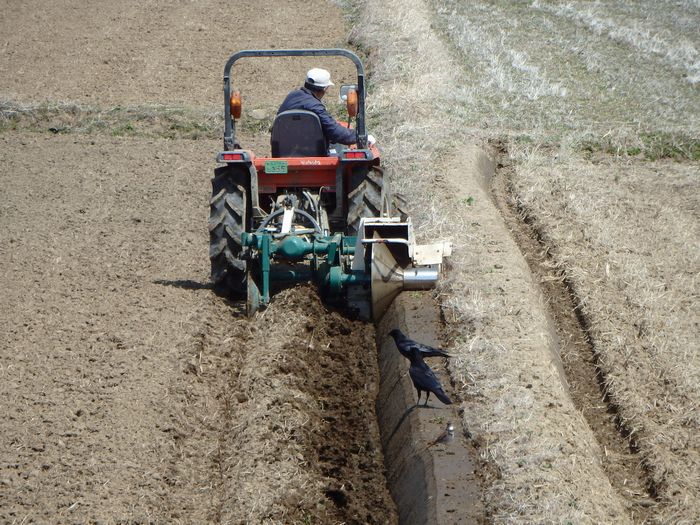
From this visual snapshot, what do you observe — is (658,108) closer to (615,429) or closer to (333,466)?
(615,429)

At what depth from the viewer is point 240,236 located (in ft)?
27.5

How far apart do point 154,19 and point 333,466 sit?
55.1ft

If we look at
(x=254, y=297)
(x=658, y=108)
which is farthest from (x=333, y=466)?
(x=658, y=108)

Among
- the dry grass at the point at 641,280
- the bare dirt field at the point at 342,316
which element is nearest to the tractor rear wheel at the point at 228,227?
the bare dirt field at the point at 342,316

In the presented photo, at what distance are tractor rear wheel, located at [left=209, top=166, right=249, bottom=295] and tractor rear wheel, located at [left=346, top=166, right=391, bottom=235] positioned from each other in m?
0.93

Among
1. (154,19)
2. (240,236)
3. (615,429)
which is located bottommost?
(154,19)

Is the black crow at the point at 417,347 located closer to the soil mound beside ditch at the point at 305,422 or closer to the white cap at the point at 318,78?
the soil mound beside ditch at the point at 305,422

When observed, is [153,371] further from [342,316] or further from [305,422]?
[342,316]

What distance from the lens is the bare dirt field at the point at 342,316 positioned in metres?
6.09

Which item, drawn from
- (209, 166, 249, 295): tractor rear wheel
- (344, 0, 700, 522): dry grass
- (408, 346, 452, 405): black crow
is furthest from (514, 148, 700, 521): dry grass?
(209, 166, 249, 295): tractor rear wheel

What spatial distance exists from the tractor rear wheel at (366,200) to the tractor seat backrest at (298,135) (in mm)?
575

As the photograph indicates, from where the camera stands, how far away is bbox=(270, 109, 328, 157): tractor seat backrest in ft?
28.9

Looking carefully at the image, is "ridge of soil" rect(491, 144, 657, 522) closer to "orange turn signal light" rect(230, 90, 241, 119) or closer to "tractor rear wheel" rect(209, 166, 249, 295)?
"tractor rear wheel" rect(209, 166, 249, 295)

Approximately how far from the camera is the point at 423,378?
6.44 metres
